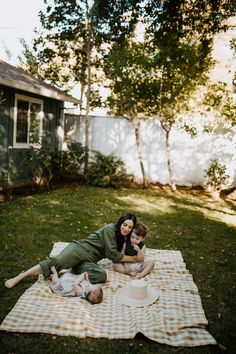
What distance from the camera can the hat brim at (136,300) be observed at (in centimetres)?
386

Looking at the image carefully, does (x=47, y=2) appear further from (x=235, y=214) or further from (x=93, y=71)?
(x=235, y=214)

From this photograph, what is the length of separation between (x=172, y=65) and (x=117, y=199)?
455cm

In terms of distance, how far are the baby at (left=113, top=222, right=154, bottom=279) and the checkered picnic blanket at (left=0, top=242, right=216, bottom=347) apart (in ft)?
1.17

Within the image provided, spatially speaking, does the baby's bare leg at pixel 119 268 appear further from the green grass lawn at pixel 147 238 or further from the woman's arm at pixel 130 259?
the green grass lawn at pixel 147 238

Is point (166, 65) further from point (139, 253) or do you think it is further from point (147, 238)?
point (139, 253)

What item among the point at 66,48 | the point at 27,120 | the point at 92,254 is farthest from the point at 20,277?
the point at 66,48

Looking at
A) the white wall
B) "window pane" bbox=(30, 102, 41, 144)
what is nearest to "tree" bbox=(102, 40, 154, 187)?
the white wall

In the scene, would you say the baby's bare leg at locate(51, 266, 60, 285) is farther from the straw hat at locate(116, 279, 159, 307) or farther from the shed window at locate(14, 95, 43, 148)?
the shed window at locate(14, 95, 43, 148)

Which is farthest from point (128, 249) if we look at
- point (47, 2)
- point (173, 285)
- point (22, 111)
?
point (47, 2)

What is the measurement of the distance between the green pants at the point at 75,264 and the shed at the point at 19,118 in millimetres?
5614

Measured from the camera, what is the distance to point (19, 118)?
10406 millimetres

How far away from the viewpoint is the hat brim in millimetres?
3861

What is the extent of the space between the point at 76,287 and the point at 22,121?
7.73m

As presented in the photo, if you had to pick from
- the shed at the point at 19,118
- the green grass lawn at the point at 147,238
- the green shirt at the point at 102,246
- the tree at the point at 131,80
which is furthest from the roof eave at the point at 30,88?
the green shirt at the point at 102,246
